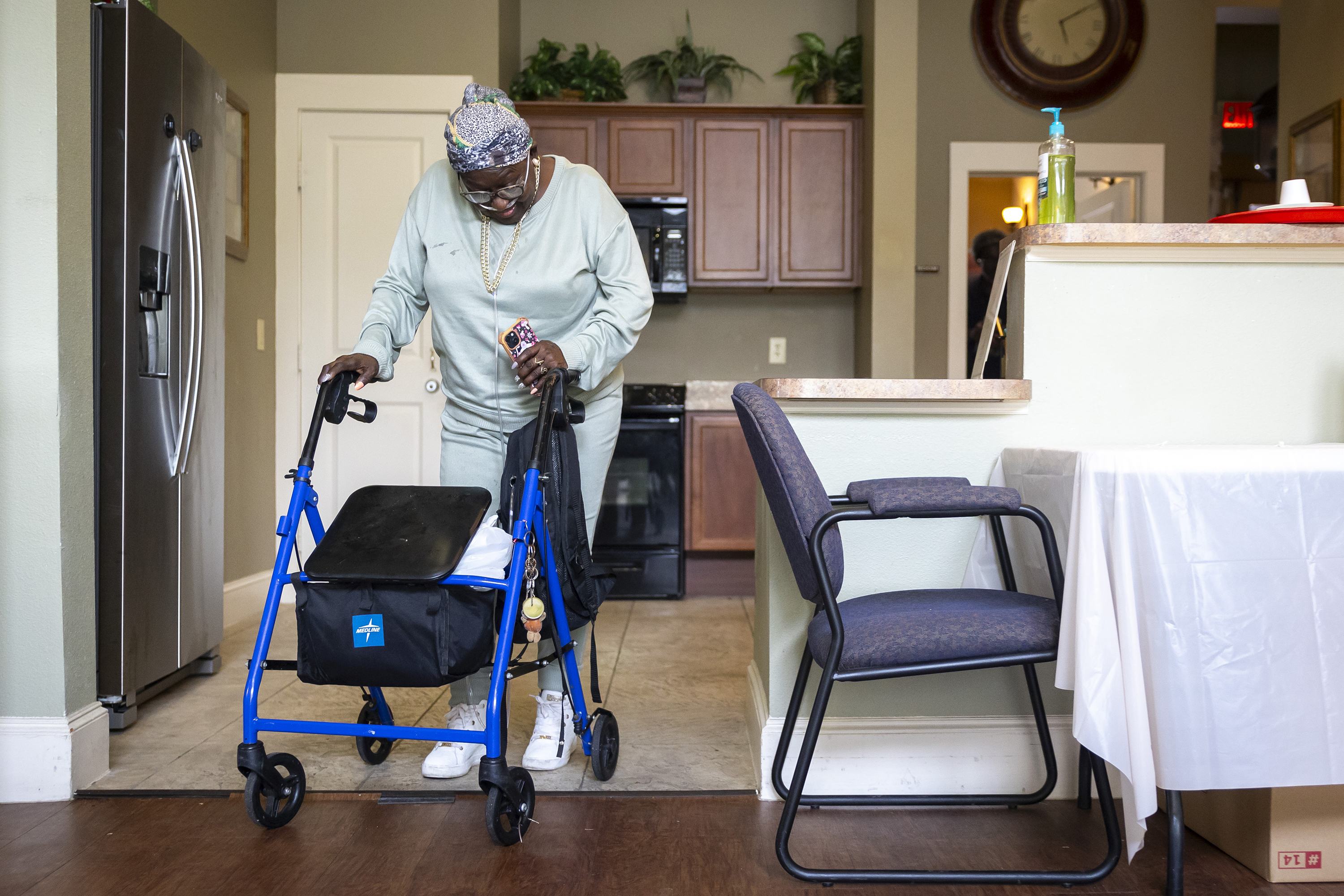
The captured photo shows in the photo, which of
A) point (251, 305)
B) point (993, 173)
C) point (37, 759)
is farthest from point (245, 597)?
Answer: point (993, 173)

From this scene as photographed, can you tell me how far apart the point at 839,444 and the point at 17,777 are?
1.72 metres

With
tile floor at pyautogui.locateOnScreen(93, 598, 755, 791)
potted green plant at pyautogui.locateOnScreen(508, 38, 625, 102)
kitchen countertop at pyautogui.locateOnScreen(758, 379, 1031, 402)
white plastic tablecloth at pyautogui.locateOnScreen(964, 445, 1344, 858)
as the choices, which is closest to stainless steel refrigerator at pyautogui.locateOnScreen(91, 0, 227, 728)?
tile floor at pyautogui.locateOnScreen(93, 598, 755, 791)

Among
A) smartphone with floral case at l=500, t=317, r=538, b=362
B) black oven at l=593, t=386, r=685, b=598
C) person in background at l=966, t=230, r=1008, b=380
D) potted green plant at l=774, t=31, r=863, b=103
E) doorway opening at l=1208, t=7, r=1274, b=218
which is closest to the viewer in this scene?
smartphone with floral case at l=500, t=317, r=538, b=362

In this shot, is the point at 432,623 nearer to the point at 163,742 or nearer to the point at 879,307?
the point at 163,742

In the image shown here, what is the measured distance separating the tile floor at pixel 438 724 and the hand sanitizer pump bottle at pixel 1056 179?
1.30 metres

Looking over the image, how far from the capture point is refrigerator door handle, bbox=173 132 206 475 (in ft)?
8.29

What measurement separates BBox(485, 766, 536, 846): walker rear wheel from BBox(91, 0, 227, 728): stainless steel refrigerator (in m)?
1.16

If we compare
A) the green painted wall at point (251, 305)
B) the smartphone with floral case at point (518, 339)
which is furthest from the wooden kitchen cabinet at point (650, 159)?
the smartphone with floral case at point (518, 339)

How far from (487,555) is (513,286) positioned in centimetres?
60

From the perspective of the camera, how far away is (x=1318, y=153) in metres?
3.88

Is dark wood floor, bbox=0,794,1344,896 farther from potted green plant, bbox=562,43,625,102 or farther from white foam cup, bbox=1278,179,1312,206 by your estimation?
potted green plant, bbox=562,43,625,102

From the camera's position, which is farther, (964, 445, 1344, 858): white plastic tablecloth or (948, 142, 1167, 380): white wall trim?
Answer: (948, 142, 1167, 380): white wall trim

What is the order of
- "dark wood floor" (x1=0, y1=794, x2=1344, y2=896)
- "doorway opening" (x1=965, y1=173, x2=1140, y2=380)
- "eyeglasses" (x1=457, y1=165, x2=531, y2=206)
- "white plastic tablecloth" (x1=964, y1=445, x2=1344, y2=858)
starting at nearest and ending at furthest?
"white plastic tablecloth" (x1=964, y1=445, x2=1344, y2=858) < "dark wood floor" (x1=0, y1=794, x2=1344, y2=896) < "eyeglasses" (x1=457, y1=165, x2=531, y2=206) < "doorway opening" (x1=965, y1=173, x2=1140, y2=380)


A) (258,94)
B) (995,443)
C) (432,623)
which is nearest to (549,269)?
(432,623)
